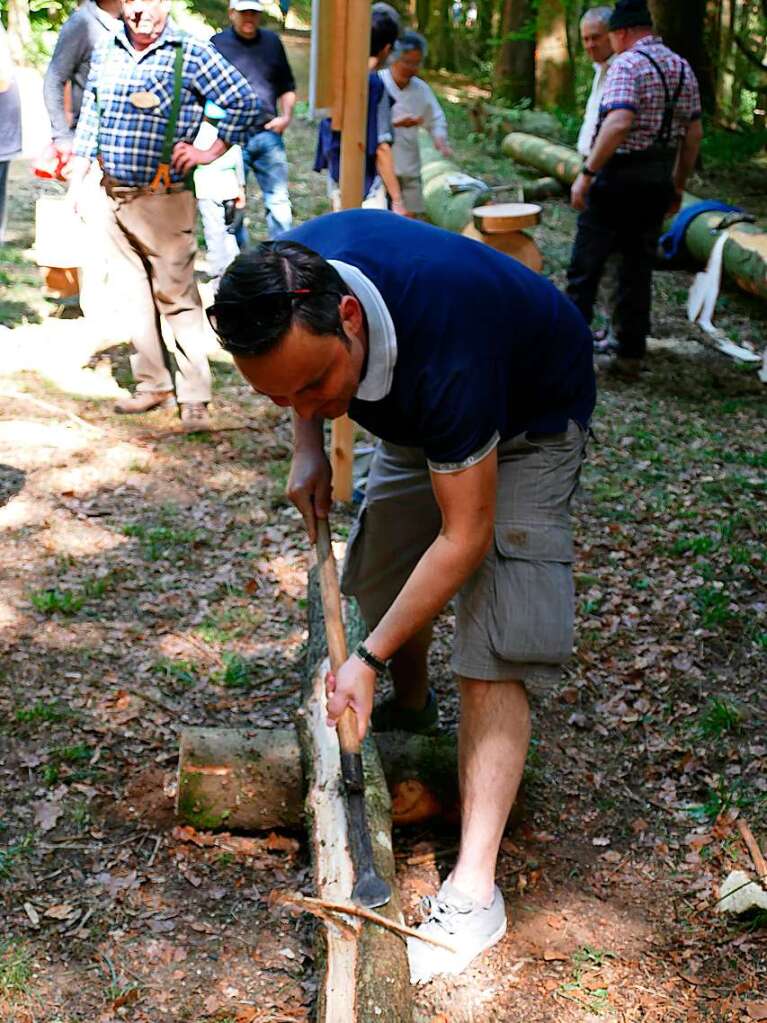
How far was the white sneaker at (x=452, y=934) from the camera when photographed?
275cm

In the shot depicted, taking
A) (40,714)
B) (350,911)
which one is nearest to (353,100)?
(40,714)

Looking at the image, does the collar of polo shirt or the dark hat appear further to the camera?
the dark hat

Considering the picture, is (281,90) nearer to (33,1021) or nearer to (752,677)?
(752,677)

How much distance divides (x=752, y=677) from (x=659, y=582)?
767 mm

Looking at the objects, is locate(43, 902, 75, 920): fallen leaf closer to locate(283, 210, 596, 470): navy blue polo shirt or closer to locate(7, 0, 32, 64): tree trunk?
locate(283, 210, 596, 470): navy blue polo shirt

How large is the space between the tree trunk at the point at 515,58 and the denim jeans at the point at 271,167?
11058 millimetres

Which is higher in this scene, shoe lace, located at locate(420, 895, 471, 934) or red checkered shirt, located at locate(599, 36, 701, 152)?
red checkered shirt, located at locate(599, 36, 701, 152)

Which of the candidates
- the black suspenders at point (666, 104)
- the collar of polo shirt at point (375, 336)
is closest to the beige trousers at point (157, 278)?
the black suspenders at point (666, 104)

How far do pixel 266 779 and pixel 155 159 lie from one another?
3.54 meters

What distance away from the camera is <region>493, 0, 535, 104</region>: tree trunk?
17438 mm

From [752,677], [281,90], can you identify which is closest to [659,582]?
[752,677]

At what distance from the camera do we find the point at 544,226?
36.0 ft

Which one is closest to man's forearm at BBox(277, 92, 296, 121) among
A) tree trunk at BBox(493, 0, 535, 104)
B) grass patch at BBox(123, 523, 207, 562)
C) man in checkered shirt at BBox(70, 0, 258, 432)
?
man in checkered shirt at BBox(70, 0, 258, 432)

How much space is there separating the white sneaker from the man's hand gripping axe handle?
0.28m
